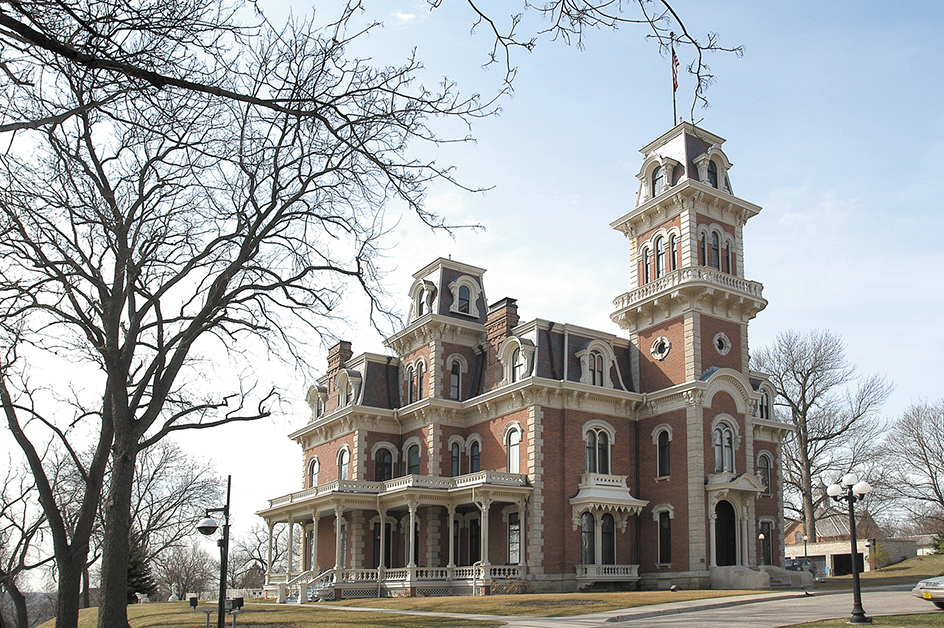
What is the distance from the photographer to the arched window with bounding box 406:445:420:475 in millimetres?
38125

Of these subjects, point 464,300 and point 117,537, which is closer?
point 117,537

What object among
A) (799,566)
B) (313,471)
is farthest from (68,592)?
(799,566)

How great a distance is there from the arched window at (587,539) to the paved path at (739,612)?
9.29m

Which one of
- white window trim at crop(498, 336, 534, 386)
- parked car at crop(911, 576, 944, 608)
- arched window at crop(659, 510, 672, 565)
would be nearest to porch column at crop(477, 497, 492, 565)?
white window trim at crop(498, 336, 534, 386)

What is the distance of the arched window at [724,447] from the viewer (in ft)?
108

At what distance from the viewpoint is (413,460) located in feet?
126

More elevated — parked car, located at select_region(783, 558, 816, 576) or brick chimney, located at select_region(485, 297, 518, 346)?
brick chimney, located at select_region(485, 297, 518, 346)

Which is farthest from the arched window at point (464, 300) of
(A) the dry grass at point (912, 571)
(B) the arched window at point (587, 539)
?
(A) the dry grass at point (912, 571)

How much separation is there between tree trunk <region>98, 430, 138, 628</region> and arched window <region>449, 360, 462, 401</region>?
72.6 ft

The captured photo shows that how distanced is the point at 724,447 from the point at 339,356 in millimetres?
20088

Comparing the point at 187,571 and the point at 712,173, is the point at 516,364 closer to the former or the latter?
the point at 712,173

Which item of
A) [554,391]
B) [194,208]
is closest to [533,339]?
[554,391]

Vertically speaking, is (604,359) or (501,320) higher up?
(501,320)

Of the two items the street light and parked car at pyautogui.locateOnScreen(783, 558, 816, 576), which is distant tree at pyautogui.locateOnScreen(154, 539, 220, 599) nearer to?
parked car at pyautogui.locateOnScreen(783, 558, 816, 576)
